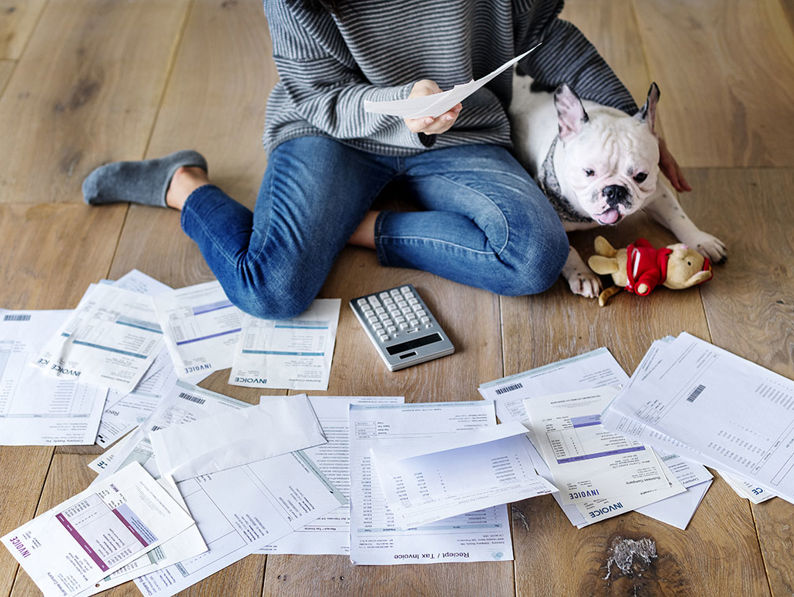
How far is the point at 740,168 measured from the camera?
166 cm

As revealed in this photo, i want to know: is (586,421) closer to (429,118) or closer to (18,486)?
(429,118)

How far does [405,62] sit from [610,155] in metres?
0.41

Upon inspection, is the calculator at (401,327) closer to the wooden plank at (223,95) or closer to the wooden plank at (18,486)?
the wooden plank at (223,95)

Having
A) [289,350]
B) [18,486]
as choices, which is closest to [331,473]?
[289,350]

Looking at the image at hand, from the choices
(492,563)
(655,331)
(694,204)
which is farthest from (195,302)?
(694,204)

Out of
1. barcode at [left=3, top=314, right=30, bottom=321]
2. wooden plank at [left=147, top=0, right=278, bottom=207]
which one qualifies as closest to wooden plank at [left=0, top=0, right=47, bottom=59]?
wooden plank at [left=147, top=0, right=278, bottom=207]

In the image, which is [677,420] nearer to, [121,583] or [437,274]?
[437,274]

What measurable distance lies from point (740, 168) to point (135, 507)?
4.63 feet

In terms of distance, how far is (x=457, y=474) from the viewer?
3.72 ft

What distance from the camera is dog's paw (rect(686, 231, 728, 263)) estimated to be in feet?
4.80

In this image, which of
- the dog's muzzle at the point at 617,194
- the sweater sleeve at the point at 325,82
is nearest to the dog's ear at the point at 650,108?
the dog's muzzle at the point at 617,194

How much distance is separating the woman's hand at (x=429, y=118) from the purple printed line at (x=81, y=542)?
82 centimetres

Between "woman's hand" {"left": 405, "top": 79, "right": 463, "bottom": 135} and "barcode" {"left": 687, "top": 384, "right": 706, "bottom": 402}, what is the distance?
0.60m

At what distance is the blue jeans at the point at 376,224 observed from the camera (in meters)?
1.36
